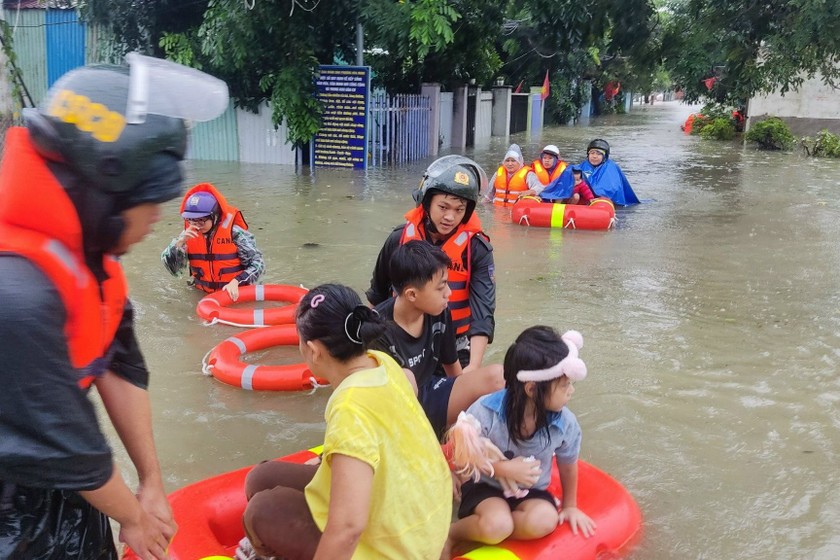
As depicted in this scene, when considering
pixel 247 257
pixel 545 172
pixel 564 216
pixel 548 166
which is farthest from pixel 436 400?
pixel 548 166

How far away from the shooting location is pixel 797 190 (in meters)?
12.6

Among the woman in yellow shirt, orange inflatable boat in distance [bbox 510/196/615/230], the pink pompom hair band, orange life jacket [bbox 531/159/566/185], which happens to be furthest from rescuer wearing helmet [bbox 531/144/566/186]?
the woman in yellow shirt

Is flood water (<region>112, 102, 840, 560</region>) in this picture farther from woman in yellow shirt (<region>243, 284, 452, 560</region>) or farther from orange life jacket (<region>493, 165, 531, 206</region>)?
woman in yellow shirt (<region>243, 284, 452, 560</region>)

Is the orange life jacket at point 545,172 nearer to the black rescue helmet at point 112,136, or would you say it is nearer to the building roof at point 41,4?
the building roof at point 41,4

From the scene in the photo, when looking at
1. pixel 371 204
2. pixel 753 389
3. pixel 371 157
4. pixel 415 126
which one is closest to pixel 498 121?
pixel 415 126

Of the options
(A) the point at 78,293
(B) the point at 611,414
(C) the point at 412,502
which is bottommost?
(B) the point at 611,414

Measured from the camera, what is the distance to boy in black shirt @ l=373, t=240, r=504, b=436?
3029mm

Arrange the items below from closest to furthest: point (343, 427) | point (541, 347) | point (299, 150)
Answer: point (343, 427) → point (541, 347) → point (299, 150)

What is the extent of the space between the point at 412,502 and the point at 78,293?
1079mm

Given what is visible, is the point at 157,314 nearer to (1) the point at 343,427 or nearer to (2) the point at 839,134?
(1) the point at 343,427

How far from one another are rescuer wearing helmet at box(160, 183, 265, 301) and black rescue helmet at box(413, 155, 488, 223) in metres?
2.45

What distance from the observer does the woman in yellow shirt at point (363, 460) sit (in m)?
1.91

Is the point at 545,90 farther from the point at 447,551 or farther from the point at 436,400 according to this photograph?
the point at 447,551

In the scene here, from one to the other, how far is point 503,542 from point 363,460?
1.05m
